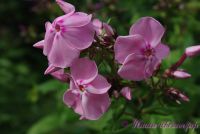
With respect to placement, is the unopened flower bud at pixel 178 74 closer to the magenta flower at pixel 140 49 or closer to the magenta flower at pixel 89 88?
the magenta flower at pixel 140 49

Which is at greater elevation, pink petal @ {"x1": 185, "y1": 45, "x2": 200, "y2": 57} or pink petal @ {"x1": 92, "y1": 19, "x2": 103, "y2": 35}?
pink petal @ {"x1": 92, "y1": 19, "x2": 103, "y2": 35}

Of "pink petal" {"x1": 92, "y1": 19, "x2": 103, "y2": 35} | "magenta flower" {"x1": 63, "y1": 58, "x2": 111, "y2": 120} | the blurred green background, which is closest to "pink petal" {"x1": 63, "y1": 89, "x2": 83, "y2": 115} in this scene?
"magenta flower" {"x1": 63, "y1": 58, "x2": 111, "y2": 120}

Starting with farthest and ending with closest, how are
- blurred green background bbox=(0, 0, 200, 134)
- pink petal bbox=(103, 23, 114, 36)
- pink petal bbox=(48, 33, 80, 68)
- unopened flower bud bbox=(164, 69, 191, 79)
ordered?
blurred green background bbox=(0, 0, 200, 134)
unopened flower bud bbox=(164, 69, 191, 79)
pink petal bbox=(103, 23, 114, 36)
pink petal bbox=(48, 33, 80, 68)

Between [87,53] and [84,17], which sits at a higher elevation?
[84,17]

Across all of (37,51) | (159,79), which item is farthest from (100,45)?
(37,51)

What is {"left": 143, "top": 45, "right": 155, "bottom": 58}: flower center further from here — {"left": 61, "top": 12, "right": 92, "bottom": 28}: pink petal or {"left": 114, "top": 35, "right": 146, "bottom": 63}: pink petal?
{"left": 61, "top": 12, "right": 92, "bottom": 28}: pink petal

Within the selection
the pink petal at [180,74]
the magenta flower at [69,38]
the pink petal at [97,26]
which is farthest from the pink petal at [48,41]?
the pink petal at [180,74]

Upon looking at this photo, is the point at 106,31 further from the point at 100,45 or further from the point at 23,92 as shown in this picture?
the point at 23,92

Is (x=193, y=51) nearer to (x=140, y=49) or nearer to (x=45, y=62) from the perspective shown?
(x=140, y=49)
